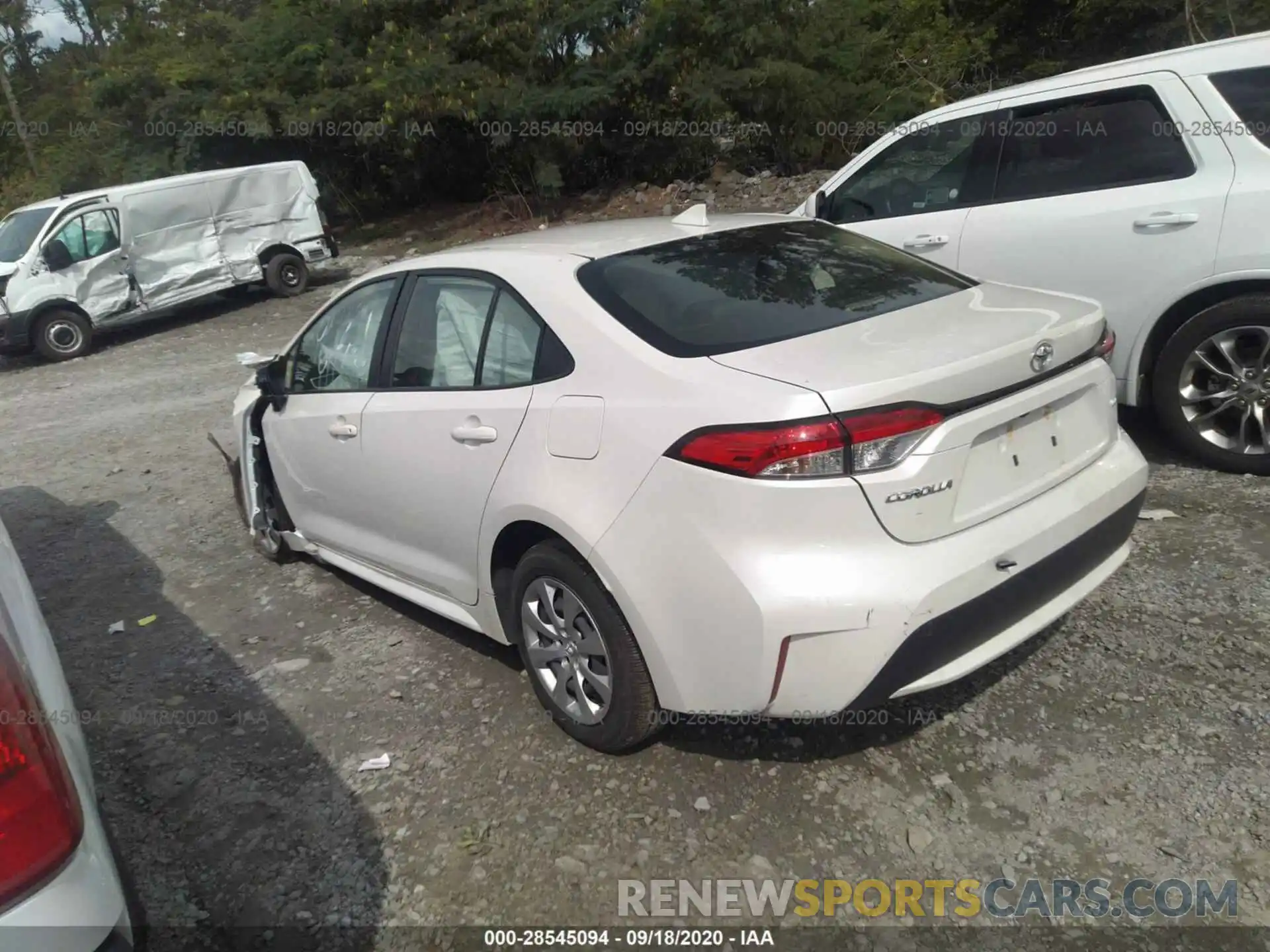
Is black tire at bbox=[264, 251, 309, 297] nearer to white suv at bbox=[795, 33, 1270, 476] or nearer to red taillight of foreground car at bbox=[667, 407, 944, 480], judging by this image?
white suv at bbox=[795, 33, 1270, 476]

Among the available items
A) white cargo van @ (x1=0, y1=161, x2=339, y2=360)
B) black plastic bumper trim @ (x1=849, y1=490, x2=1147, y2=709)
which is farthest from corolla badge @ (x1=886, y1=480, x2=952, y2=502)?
white cargo van @ (x1=0, y1=161, x2=339, y2=360)

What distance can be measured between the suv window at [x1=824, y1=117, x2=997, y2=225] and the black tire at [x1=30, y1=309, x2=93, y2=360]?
36.6 feet

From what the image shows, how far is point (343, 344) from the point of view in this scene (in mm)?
4191

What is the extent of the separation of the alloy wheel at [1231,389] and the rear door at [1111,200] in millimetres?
283

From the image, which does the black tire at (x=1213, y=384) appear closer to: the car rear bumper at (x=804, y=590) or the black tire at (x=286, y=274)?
the car rear bumper at (x=804, y=590)

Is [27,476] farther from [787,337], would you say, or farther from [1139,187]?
[1139,187]

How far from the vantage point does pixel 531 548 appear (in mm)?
3064

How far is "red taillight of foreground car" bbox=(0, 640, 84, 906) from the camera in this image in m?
1.60

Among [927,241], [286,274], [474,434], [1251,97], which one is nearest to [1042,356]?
[474,434]

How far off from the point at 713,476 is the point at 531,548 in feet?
2.66

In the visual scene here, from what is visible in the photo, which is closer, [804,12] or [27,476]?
[27,476]

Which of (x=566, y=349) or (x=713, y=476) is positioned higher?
(x=566, y=349)

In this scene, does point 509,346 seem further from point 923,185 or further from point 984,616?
point 923,185

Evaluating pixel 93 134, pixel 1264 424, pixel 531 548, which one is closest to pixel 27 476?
pixel 531 548
